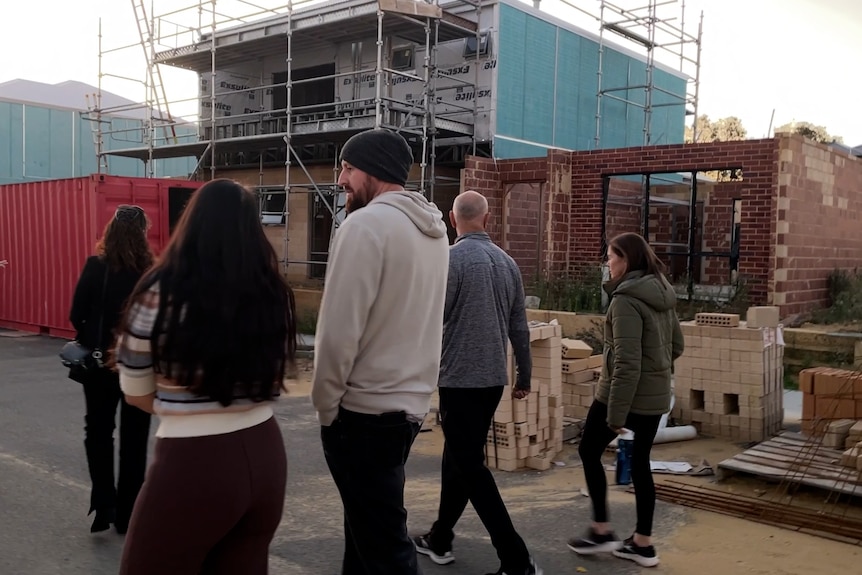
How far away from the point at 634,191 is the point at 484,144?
124 inches

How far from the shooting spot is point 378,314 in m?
2.64

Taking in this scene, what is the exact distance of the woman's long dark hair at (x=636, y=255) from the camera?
4.21 m

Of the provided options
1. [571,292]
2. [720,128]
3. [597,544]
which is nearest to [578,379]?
[597,544]

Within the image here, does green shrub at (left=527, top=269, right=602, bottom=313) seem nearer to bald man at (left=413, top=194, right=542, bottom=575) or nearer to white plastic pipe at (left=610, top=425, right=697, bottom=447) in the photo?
white plastic pipe at (left=610, top=425, right=697, bottom=447)

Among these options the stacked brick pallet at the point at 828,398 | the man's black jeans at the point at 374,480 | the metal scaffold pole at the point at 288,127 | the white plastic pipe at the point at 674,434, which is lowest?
the white plastic pipe at the point at 674,434

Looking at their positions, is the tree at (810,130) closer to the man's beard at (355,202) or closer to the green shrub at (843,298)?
the green shrub at (843,298)

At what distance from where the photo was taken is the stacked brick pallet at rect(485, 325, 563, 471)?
5.96 meters

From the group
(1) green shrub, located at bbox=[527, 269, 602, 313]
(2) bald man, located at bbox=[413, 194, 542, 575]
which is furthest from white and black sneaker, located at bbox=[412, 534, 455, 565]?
(1) green shrub, located at bbox=[527, 269, 602, 313]

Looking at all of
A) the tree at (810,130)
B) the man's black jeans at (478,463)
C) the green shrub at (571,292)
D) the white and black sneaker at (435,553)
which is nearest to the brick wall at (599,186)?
the green shrub at (571,292)

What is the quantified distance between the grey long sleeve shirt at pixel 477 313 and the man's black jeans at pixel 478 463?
3.3 inches

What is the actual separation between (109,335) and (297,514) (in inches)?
66.5

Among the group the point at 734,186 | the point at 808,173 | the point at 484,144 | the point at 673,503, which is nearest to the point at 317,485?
the point at 673,503

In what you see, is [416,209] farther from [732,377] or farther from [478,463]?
[732,377]

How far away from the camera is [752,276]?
1107 cm
